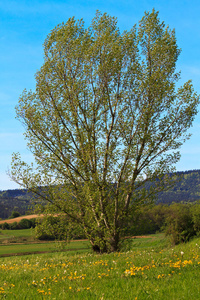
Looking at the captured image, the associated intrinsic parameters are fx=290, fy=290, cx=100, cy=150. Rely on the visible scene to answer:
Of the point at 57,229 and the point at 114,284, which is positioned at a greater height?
the point at 57,229

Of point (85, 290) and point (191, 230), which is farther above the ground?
point (85, 290)

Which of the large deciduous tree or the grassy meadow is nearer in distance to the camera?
the grassy meadow

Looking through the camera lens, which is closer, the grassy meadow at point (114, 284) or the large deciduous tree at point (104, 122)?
the grassy meadow at point (114, 284)

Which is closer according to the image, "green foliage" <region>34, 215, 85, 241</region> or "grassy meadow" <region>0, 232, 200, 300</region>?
"grassy meadow" <region>0, 232, 200, 300</region>

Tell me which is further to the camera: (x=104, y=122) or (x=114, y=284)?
(x=104, y=122)

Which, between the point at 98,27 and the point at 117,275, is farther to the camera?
the point at 98,27

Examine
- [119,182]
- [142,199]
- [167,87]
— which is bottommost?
[142,199]

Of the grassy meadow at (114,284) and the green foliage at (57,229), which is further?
the green foliage at (57,229)

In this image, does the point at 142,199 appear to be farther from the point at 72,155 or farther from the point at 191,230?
the point at 191,230

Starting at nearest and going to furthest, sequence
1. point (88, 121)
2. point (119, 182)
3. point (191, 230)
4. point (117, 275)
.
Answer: point (117, 275)
point (119, 182)
point (88, 121)
point (191, 230)

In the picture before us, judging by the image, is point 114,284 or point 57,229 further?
point 57,229

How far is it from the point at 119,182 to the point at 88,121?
15.1ft

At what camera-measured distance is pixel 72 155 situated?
19.2 meters

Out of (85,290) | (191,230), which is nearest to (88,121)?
(85,290)
